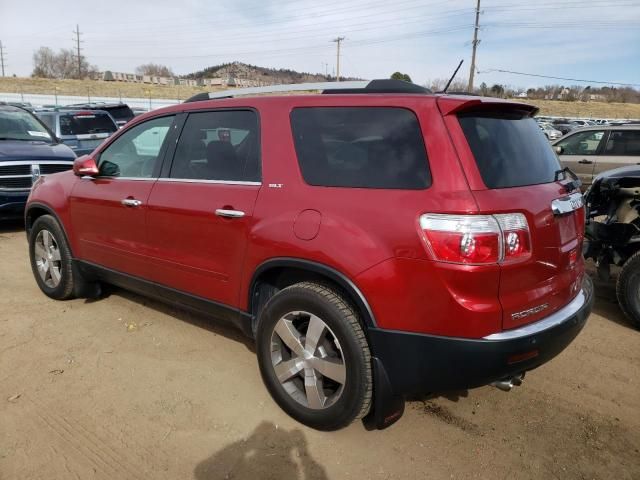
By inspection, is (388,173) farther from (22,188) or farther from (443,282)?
(22,188)

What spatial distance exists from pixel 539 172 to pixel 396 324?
118 cm

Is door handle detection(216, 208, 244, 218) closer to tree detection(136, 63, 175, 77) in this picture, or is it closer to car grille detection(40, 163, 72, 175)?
car grille detection(40, 163, 72, 175)

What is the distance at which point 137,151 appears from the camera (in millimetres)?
4008

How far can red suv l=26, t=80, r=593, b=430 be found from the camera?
2.27 metres

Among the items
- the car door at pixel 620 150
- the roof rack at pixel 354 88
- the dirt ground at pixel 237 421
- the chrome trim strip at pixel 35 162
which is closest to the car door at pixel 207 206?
the roof rack at pixel 354 88

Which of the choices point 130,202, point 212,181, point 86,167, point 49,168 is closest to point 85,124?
point 49,168

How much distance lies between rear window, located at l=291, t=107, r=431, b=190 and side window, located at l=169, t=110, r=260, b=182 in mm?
354

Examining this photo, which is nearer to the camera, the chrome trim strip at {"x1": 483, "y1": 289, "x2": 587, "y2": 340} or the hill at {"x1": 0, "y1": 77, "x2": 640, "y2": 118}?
the chrome trim strip at {"x1": 483, "y1": 289, "x2": 587, "y2": 340}

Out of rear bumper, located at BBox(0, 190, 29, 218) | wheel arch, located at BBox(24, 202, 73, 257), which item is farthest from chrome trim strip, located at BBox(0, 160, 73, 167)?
wheel arch, located at BBox(24, 202, 73, 257)

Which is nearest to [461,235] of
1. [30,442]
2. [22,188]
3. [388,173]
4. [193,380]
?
[388,173]

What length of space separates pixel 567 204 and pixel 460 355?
110 cm

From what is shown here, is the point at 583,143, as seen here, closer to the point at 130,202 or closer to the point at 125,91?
the point at 130,202

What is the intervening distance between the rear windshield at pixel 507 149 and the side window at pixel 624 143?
26.4ft

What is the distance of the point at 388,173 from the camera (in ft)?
8.06
